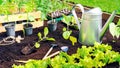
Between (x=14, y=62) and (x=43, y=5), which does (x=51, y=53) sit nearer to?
(x=14, y=62)

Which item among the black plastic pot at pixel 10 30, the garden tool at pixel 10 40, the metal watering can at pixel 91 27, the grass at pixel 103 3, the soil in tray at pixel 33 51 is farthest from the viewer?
the grass at pixel 103 3

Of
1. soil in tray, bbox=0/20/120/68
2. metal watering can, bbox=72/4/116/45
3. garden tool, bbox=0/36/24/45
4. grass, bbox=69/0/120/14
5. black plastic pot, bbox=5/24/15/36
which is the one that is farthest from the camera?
grass, bbox=69/0/120/14

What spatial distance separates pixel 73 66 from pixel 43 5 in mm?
1323

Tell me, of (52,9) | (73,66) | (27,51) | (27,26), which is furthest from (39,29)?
(73,66)

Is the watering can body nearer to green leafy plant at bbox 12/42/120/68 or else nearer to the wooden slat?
green leafy plant at bbox 12/42/120/68

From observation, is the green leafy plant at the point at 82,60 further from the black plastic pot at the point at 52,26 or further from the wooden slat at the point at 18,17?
the wooden slat at the point at 18,17

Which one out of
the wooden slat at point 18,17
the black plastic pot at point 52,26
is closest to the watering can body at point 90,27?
the black plastic pot at point 52,26

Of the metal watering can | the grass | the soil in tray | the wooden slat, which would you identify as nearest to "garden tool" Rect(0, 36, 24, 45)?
the soil in tray

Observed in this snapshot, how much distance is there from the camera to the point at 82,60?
200 cm

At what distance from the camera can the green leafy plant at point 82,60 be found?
78.2 inches

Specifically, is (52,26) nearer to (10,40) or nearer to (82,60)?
(10,40)

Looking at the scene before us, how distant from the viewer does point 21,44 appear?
272cm

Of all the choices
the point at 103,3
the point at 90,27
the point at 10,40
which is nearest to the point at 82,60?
the point at 90,27

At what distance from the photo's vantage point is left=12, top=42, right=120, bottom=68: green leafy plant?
6.52ft
